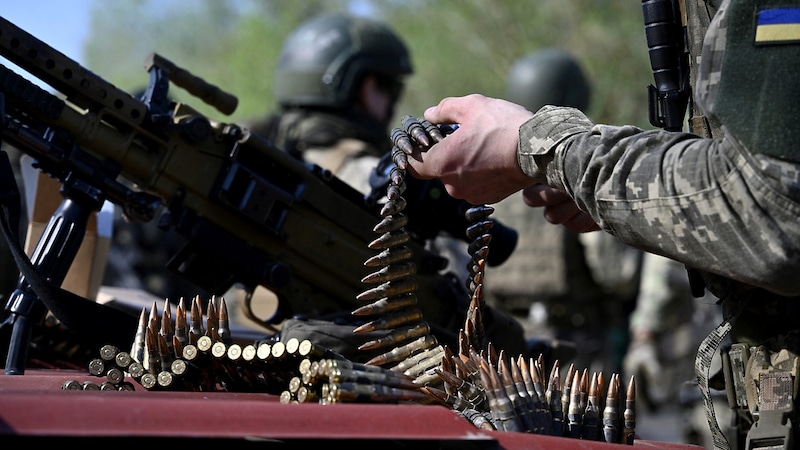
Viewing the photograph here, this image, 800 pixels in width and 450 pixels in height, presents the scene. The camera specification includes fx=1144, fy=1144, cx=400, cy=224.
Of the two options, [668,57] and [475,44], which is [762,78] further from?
[475,44]

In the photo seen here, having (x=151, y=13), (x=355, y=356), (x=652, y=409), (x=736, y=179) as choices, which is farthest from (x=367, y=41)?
(x=151, y=13)

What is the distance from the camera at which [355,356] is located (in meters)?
3.12

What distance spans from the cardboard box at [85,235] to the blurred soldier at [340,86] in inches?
124

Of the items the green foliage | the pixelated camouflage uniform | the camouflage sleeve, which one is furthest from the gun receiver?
the green foliage

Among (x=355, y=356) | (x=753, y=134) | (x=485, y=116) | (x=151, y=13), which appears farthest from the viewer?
(x=151, y=13)

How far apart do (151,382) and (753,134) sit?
53.0 inches

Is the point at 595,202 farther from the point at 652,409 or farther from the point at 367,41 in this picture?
the point at 652,409

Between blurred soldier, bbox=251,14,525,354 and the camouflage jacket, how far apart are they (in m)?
4.80

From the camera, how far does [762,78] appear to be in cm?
199

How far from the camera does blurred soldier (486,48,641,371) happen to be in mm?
9102

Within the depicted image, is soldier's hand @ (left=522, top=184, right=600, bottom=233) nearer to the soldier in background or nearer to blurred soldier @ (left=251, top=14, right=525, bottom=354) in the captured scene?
the soldier in background

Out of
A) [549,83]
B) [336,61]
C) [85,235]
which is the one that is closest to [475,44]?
[549,83]

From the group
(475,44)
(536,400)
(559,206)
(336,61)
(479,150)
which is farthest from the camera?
(475,44)

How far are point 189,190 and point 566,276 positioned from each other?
5.79 metres
